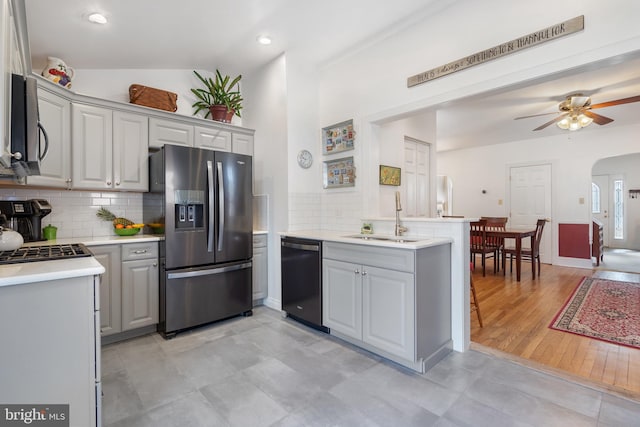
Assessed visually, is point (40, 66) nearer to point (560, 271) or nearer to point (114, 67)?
point (114, 67)

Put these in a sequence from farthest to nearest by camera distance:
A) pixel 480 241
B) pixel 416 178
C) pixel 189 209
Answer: pixel 480 241 < pixel 416 178 < pixel 189 209

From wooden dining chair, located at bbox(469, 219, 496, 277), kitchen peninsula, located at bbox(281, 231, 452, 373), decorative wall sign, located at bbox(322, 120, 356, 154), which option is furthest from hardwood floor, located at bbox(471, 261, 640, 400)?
decorative wall sign, located at bbox(322, 120, 356, 154)

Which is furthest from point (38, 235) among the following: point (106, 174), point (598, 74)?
point (598, 74)

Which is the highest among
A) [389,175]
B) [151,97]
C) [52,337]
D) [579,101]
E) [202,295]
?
[579,101]

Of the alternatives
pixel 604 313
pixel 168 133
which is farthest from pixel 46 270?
pixel 604 313

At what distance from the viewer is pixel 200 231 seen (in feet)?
9.34

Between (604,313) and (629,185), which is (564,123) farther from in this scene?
(629,185)

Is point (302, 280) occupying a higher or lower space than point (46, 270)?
lower

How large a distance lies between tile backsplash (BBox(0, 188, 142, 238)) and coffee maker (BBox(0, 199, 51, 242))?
22 cm

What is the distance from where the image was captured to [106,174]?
2.78 meters

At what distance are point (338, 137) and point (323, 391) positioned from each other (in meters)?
2.52

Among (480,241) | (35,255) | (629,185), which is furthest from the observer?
(629,185)

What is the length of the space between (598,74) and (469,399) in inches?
147

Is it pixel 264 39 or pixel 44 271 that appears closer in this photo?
pixel 44 271
